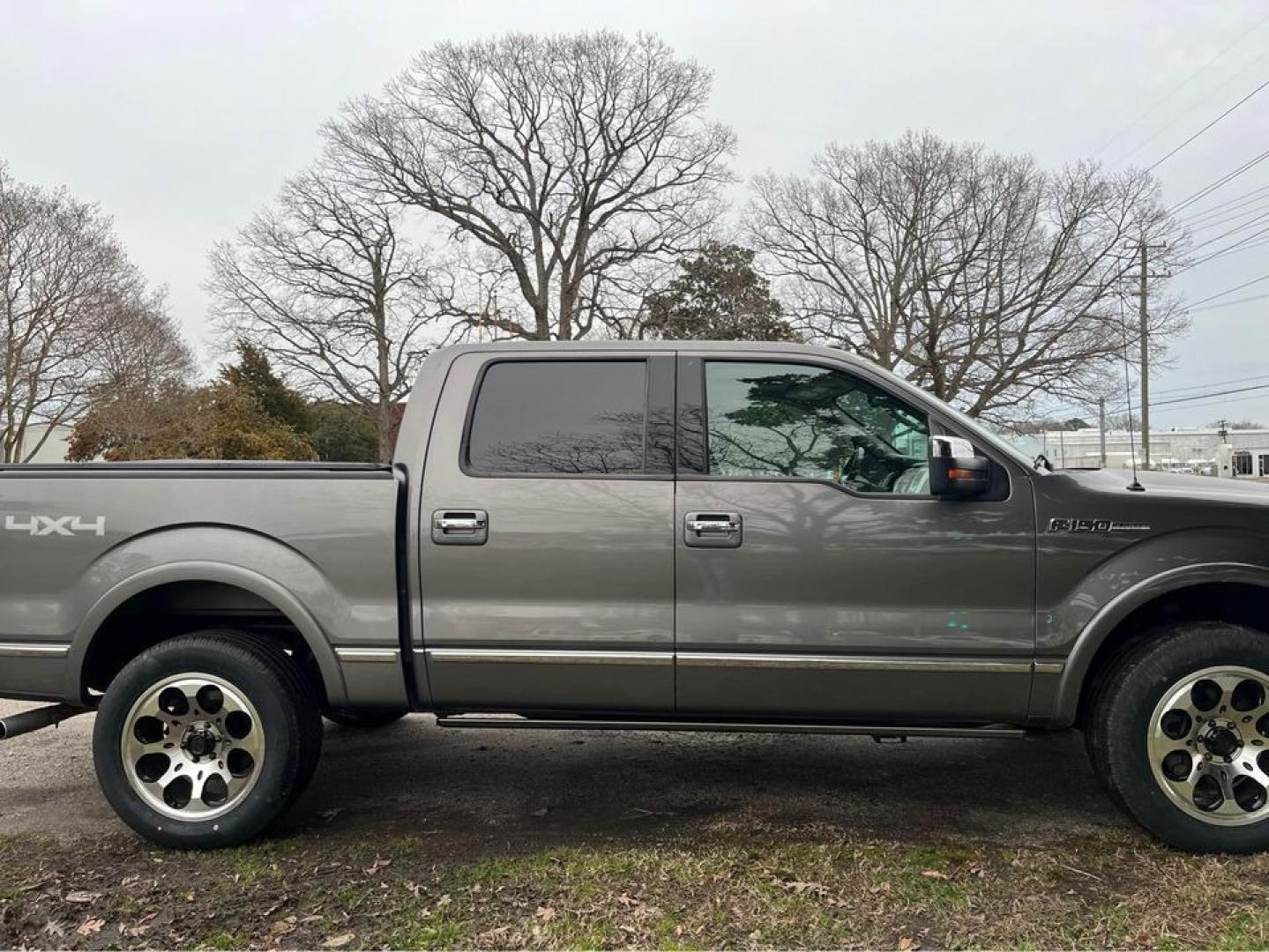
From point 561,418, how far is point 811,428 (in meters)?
0.99

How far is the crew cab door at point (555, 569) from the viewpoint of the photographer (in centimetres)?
329

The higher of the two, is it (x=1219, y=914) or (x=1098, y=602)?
(x=1098, y=602)

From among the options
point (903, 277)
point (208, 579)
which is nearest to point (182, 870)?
point (208, 579)

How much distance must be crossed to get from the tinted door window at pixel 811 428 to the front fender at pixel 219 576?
162cm

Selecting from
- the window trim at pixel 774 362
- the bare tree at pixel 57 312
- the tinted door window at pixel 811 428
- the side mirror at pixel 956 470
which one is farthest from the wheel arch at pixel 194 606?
the bare tree at pixel 57 312

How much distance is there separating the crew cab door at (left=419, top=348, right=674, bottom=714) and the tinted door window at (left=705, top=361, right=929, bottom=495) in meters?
0.24

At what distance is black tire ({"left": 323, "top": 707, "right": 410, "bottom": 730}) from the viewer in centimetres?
350

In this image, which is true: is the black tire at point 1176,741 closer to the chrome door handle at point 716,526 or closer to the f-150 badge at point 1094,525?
the f-150 badge at point 1094,525

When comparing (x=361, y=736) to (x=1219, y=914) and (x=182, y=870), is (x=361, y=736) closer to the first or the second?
(x=182, y=870)

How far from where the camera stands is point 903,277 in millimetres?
30375

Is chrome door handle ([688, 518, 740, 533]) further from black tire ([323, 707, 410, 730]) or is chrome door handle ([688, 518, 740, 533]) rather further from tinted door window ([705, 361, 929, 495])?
black tire ([323, 707, 410, 730])

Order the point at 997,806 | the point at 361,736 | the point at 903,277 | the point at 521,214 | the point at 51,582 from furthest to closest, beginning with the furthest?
the point at 521,214
the point at 903,277
the point at 361,736
the point at 997,806
the point at 51,582

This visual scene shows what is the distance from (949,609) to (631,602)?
118 cm

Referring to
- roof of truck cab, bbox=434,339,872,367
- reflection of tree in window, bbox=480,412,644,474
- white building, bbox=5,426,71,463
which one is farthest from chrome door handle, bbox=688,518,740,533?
white building, bbox=5,426,71,463
